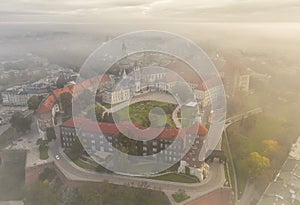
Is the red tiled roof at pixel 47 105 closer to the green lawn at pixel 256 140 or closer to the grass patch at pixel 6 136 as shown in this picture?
the grass patch at pixel 6 136

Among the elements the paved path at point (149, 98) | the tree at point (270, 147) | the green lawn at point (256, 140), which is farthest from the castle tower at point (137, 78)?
the tree at point (270, 147)

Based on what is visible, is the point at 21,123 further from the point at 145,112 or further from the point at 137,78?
the point at 137,78

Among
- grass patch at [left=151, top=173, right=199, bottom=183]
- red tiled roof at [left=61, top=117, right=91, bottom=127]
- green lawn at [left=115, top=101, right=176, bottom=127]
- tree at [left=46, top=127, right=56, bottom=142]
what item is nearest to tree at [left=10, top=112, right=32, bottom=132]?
tree at [left=46, top=127, right=56, bottom=142]

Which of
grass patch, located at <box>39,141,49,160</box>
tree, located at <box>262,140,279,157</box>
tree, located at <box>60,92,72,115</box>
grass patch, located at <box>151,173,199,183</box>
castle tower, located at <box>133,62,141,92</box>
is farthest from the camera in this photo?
castle tower, located at <box>133,62,141,92</box>

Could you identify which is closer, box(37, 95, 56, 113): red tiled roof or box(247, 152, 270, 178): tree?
box(247, 152, 270, 178): tree

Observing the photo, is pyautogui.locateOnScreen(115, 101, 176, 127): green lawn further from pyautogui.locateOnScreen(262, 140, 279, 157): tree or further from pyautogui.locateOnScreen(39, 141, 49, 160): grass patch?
pyautogui.locateOnScreen(262, 140, 279, 157): tree

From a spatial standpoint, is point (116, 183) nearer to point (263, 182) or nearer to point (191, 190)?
point (191, 190)
